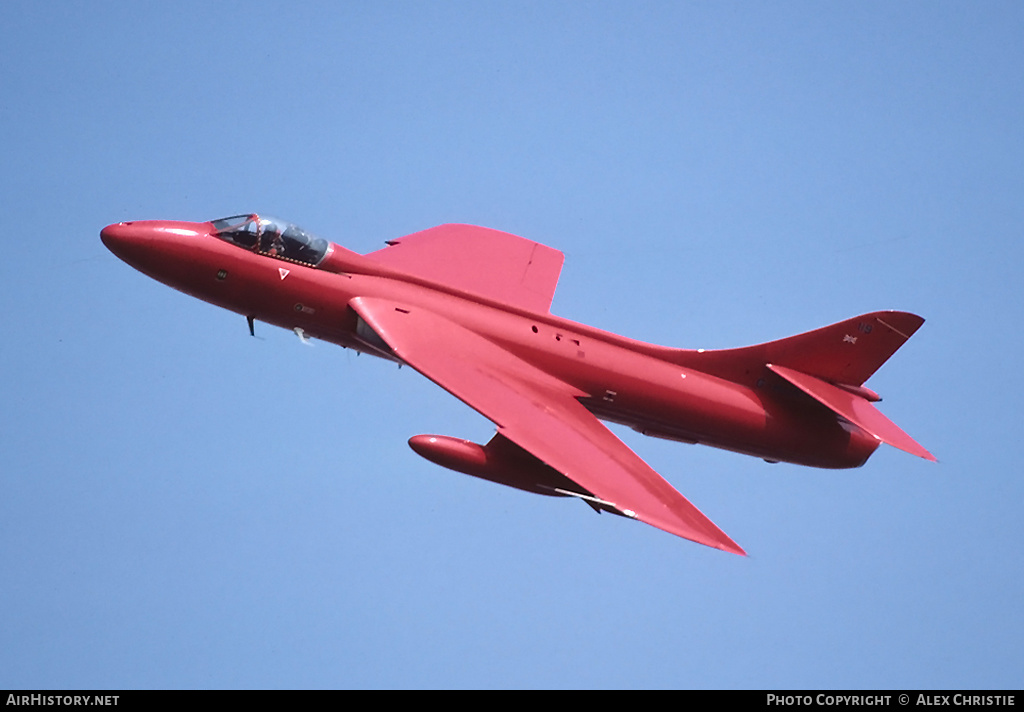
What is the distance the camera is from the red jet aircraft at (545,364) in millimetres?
25359

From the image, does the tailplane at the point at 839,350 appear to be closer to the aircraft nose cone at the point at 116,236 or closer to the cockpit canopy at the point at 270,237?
the cockpit canopy at the point at 270,237

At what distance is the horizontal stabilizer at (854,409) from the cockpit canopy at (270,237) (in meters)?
9.92

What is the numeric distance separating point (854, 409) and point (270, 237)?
1253cm

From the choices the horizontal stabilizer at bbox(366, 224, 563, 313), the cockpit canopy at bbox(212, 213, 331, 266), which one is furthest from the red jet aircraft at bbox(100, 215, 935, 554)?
the horizontal stabilizer at bbox(366, 224, 563, 313)

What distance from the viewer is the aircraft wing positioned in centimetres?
2455

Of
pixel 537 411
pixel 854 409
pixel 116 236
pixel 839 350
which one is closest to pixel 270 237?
pixel 116 236

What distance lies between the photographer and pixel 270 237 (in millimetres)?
26750

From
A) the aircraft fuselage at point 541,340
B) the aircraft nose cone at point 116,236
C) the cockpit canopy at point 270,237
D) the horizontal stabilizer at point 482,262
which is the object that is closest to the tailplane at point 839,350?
the aircraft fuselage at point 541,340

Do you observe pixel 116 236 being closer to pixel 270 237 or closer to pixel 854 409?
pixel 270 237

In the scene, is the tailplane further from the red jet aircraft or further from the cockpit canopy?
the cockpit canopy

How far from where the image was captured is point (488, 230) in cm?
3225

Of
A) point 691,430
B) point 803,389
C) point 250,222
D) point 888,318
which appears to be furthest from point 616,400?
point 250,222
